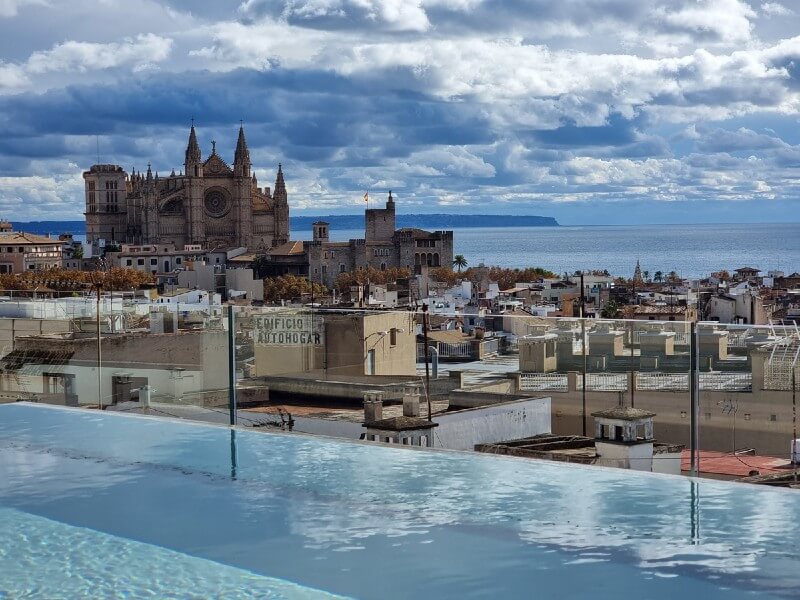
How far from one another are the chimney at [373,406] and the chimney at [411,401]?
0.36 ft

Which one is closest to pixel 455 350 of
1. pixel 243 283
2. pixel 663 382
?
pixel 663 382

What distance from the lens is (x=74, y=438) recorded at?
573cm

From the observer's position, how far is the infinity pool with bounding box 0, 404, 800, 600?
3.68 metres

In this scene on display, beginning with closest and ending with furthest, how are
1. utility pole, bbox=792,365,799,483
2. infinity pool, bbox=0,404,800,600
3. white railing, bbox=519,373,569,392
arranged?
infinity pool, bbox=0,404,800,600
utility pole, bbox=792,365,799,483
white railing, bbox=519,373,569,392

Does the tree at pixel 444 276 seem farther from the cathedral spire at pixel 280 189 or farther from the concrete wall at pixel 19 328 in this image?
the concrete wall at pixel 19 328

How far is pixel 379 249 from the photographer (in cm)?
8181

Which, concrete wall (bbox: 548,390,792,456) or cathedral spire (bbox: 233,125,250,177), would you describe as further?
cathedral spire (bbox: 233,125,250,177)

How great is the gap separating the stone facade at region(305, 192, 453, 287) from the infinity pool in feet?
231

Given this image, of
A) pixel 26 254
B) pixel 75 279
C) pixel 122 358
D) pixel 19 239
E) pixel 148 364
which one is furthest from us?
pixel 19 239

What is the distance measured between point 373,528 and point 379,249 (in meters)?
77.7

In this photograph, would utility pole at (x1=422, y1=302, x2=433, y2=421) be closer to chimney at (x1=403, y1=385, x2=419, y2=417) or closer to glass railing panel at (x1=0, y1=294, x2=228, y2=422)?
chimney at (x1=403, y1=385, x2=419, y2=417)

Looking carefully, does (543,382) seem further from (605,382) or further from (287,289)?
(287,289)

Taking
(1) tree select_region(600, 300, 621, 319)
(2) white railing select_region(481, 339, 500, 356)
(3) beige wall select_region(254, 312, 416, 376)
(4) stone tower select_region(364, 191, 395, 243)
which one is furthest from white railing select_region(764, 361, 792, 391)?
(4) stone tower select_region(364, 191, 395, 243)

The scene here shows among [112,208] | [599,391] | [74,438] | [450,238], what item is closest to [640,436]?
[599,391]
